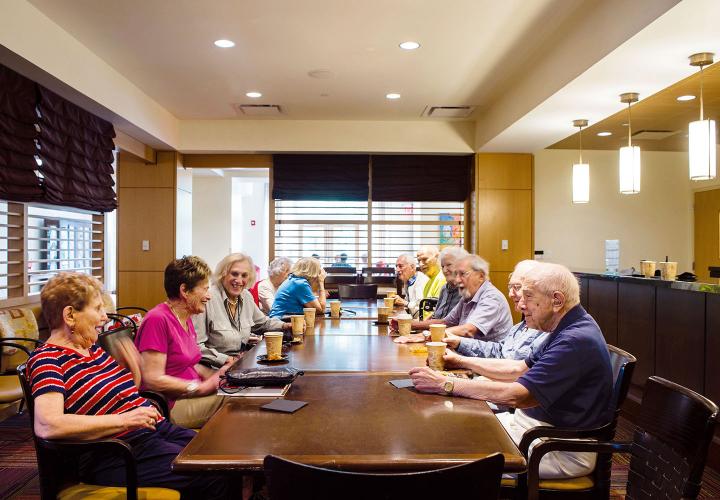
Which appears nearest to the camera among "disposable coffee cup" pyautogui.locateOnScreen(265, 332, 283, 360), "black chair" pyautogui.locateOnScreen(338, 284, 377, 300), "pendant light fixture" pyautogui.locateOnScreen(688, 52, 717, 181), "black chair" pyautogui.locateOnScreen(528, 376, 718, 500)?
"black chair" pyautogui.locateOnScreen(528, 376, 718, 500)

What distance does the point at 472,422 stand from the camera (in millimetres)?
1646

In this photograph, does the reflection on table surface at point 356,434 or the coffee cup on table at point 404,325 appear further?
the coffee cup on table at point 404,325

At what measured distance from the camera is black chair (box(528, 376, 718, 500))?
1302 millimetres

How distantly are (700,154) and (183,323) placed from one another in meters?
3.33

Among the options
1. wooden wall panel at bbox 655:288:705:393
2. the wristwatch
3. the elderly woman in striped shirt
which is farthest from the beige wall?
the elderly woman in striped shirt

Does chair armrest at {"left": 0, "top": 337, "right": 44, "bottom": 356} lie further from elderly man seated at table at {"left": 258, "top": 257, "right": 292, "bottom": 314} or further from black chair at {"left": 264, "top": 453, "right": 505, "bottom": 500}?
black chair at {"left": 264, "top": 453, "right": 505, "bottom": 500}

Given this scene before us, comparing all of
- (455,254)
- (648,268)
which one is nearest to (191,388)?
(455,254)

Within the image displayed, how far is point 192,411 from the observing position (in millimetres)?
2414

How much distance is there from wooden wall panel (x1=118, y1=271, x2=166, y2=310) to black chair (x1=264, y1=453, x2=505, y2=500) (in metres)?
6.43

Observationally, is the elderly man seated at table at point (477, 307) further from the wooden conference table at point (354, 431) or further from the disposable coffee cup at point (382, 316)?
the wooden conference table at point (354, 431)

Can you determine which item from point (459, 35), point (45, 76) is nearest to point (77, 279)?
point (45, 76)

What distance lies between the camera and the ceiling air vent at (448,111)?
6359 mm

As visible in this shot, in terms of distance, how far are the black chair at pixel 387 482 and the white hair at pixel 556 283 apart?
1105 mm

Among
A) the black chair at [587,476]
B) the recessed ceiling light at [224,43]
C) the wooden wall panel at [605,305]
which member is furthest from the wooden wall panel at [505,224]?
the black chair at [587,476]
